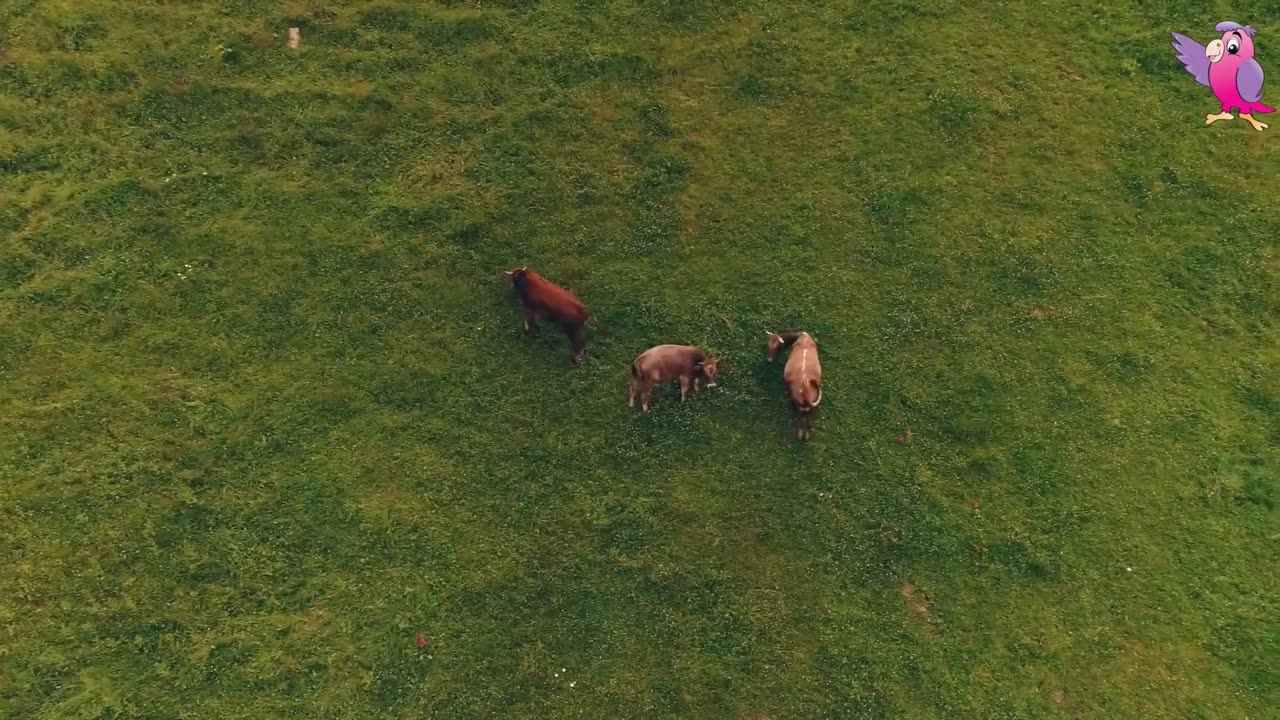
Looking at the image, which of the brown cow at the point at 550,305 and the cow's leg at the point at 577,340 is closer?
the brown cow at the point at 550,305

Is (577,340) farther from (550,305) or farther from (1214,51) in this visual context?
(1214,51)

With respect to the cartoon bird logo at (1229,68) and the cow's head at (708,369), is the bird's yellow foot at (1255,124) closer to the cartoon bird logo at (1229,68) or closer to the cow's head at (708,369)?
the cartoon bird logo at (1229,68)

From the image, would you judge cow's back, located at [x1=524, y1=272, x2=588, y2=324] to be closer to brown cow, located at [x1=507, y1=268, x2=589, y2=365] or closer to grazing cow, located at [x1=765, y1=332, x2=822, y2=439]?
brown cow, located at [x1=507, y1=268, x2=589, y2=365]

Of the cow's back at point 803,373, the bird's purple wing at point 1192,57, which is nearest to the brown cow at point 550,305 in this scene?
the cow's back at point 803,373

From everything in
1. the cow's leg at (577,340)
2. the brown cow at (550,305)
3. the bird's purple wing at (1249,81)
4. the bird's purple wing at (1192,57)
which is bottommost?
the cow's leg at (577,340)

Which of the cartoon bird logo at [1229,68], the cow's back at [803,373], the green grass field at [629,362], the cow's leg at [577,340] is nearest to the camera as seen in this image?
the green grass field at [629,362]

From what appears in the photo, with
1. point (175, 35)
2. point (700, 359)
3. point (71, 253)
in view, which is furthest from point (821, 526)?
point (175, 35)

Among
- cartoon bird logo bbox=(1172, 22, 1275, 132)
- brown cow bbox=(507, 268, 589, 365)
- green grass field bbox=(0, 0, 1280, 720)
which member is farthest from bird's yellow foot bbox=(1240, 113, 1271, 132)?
brown cow bbox=(507, 268, 589, 365)
